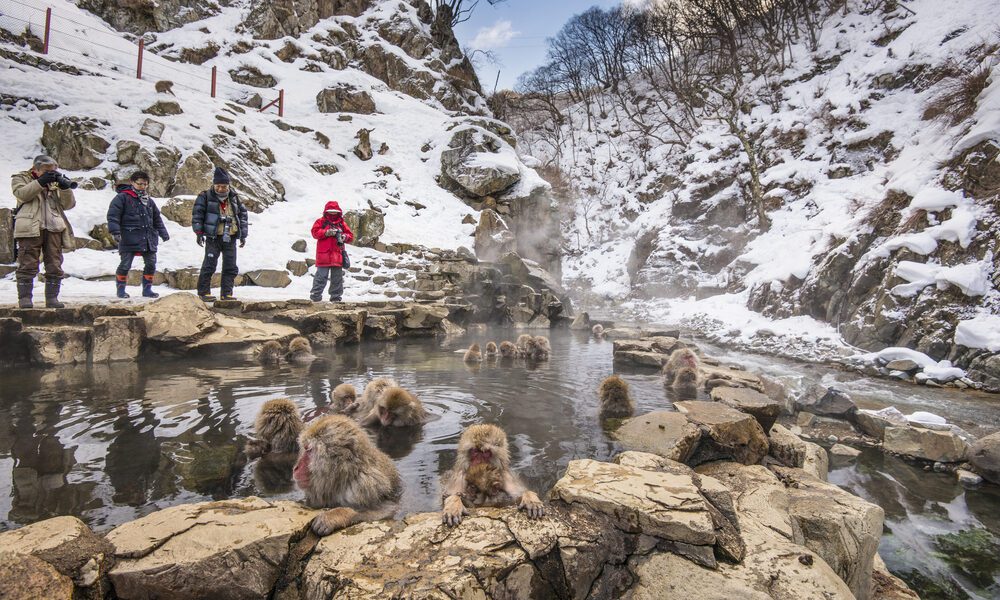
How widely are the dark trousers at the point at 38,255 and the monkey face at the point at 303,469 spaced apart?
251 inches

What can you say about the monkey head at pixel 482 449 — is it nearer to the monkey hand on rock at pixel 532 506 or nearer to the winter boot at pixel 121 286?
the monkey hand on rock at pixel 532 506

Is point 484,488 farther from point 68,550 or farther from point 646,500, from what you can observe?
point 68,550

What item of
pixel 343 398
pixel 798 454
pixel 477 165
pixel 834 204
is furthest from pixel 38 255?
pixel 834 204

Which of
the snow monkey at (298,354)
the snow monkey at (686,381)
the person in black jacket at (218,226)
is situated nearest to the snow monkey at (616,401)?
the snow monkey at (686,381)

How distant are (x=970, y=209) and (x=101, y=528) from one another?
478 inches

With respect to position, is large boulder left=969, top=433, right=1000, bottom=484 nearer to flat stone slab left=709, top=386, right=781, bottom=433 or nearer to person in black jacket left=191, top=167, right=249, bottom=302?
flat stone slab left=709, top=386, right=781, bottom=433

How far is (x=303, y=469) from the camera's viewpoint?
99.3 inches

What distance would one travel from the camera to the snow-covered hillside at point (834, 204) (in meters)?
7.75

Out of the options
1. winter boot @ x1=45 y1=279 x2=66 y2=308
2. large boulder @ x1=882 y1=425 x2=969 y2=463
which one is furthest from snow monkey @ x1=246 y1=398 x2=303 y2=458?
large boulder @ x1=882 y1=425 x2=969 y2=463

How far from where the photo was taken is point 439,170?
20.2 metres

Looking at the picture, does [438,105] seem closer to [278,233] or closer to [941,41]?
[278,233]

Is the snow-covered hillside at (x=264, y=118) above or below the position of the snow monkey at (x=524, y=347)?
above

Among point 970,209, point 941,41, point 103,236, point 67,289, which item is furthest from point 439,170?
point 941,41

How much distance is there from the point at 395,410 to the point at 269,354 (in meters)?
3.58
